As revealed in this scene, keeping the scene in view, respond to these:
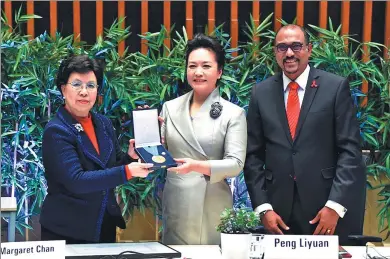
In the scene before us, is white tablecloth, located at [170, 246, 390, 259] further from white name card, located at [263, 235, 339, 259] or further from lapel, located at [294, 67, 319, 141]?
lapel, located at [294, 67, 319, 141]

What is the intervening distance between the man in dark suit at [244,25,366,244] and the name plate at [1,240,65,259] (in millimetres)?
1106

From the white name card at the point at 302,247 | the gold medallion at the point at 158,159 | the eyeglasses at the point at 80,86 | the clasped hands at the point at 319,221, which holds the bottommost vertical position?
the clasped hands at the point at 319,221

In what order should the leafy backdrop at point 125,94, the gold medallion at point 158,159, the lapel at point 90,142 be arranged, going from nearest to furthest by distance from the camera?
the gold medallion at point 158,159
the lapel at point 90,142
the leafy backdrop at point 125,94

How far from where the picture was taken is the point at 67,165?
262cm

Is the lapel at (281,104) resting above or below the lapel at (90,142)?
above

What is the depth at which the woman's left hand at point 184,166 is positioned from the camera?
2707 millimetres

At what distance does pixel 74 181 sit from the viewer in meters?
2.60

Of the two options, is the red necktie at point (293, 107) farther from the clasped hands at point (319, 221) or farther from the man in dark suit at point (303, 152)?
the clasped hands at point (319, 221)

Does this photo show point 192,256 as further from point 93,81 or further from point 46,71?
point 46,71

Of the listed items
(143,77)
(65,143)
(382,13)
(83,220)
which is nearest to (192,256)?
(83,220)

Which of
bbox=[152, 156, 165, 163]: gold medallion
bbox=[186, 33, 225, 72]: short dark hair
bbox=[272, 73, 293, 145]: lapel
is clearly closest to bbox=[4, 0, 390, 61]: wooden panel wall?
bbox=[272, 73, 293, 145]: lapel

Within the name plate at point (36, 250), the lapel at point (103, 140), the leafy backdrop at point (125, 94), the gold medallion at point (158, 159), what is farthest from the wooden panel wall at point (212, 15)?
the name plate at point (36, 250)

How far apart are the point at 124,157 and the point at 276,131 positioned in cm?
71

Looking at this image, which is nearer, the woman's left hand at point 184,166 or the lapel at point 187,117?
the woman's left hand at point 184,166
